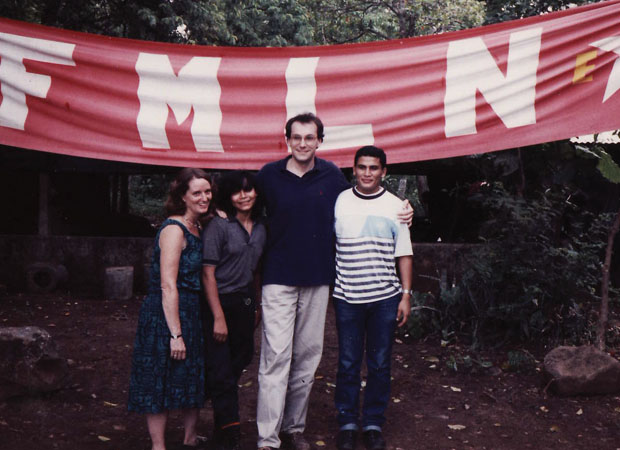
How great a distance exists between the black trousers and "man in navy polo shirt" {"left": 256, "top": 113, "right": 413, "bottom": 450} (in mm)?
120

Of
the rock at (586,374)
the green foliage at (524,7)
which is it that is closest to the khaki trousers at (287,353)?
the rock at (586,374)

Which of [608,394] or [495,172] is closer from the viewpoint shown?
[608,394]

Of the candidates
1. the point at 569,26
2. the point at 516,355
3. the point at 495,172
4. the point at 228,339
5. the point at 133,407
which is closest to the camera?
the point at 133,407

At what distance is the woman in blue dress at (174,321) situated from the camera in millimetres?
3123

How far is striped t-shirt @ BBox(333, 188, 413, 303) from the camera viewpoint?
134 inches

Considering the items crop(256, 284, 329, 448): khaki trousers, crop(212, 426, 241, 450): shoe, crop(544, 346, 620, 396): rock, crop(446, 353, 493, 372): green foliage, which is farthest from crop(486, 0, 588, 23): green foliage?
crop(212, 426, 241, 450): shoe

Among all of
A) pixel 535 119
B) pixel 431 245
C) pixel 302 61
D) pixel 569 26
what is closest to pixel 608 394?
pixel 535 119

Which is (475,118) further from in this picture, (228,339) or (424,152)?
(228,339)

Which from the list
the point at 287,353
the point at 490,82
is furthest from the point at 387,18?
the point at 287,353

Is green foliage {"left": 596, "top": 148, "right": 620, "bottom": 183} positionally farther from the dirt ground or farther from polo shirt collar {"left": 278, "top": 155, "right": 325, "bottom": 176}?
polo shirt collar {"left": 278, "top": 155, "right": 325, "bottom": 176}

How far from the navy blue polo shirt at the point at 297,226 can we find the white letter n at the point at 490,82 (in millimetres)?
983

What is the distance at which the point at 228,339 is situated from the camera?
11.2ft

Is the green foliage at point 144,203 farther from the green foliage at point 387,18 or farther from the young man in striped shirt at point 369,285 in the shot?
the young man in striped shirt at point 369,285

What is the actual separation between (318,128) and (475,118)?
1.04 meters
